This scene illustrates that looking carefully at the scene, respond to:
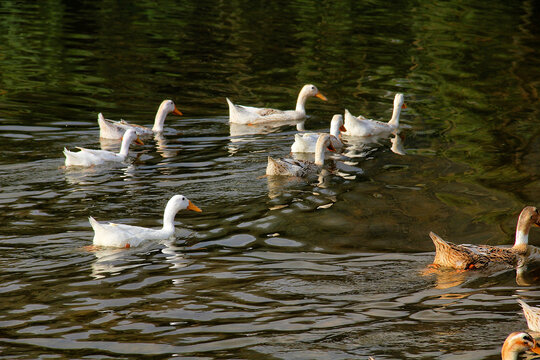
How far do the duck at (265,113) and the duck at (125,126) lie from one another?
131cm

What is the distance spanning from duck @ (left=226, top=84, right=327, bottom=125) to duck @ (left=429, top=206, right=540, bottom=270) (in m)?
8.59

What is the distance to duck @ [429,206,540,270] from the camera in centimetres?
950

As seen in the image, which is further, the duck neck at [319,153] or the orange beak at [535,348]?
the duck neck at [319,153]

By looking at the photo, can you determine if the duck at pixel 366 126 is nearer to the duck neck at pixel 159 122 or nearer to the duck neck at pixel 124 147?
the duck neck at pixel 159 122

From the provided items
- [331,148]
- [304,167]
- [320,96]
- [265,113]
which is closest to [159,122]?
[265,113]

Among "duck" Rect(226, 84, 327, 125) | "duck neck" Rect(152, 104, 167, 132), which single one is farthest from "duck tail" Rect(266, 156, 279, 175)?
"duck neck" Rect(152, 104, 167, 132)

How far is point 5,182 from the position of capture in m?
13.1

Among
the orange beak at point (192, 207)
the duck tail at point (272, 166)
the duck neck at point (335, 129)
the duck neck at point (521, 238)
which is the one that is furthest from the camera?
the duck neck at point (335, 129)

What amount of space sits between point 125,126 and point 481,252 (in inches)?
354

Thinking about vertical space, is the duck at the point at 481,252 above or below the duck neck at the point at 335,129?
below

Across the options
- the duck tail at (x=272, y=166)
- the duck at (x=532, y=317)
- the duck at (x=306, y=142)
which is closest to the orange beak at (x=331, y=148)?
the duck at (x=306, y=142)

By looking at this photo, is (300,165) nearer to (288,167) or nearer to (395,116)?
(288,167)

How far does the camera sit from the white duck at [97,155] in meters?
14.1

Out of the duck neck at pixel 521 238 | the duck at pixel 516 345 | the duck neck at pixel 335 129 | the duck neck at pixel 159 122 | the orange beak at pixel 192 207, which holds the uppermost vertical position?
the duck neck at pixel 159 122
